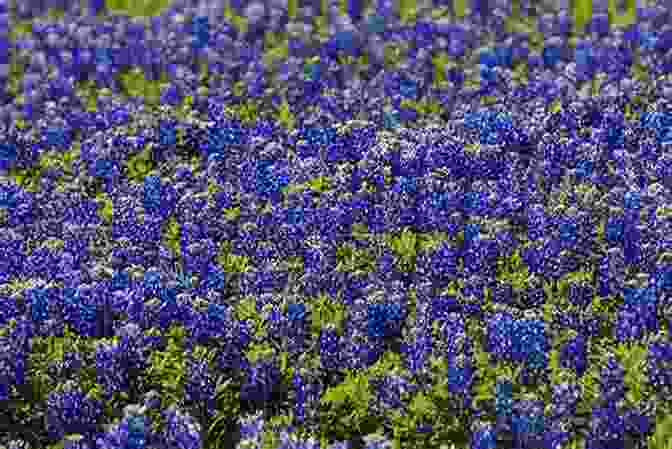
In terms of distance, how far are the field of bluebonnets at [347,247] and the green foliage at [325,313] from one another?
1 cm

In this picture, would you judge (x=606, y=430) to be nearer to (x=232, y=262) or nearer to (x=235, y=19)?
(x=232, y=262)

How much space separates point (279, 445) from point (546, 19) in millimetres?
6166

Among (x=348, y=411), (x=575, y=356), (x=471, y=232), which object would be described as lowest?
(x=348, y=411)

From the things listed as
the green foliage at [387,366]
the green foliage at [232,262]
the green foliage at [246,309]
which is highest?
the green foliage at [232,262]

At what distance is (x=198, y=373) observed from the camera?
6285mm

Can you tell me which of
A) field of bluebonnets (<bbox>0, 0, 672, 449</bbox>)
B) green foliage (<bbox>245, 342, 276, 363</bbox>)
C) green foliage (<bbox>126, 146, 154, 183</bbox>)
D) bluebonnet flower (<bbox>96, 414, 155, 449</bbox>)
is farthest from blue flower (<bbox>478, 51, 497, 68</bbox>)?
bluebonnet flower (<bbox>96, 414, 155, 449</bbox>)

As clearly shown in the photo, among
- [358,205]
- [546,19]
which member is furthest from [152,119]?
[546,19]

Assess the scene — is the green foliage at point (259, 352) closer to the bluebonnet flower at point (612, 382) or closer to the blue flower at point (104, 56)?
the bluebonnet flower at point (612, 382)

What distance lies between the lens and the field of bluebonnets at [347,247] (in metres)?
6.06

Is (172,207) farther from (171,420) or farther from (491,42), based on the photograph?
(491,42)

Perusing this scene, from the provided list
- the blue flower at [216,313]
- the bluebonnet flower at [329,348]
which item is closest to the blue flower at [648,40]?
the bluebonnet flower at [329,348]

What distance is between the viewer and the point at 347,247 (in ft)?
24.0

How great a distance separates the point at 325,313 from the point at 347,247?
66 cm

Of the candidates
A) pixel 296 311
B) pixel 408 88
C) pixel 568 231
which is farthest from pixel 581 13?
pixel 296 311
